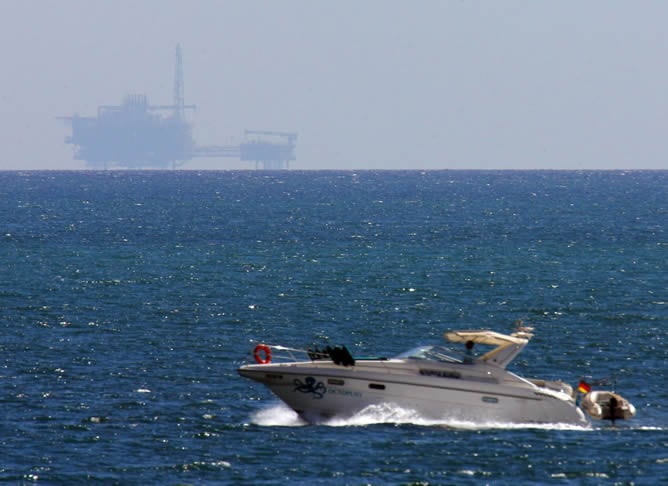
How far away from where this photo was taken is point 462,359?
4175 cm

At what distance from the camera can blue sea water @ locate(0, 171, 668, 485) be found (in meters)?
36.9

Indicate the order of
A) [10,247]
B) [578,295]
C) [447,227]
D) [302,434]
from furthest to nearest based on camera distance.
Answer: [447,227] < [10,247] < [578,295] < [302,434]

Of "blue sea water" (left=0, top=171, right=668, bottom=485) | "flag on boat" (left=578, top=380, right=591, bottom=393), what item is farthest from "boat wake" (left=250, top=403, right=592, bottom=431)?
"flag on boat" (left=578, top=380, right=591, bottom=393)

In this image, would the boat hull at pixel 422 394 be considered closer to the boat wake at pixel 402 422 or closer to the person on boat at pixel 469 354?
the boat wake at pixel 402 422

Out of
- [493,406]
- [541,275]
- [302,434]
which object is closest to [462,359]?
[493,406]

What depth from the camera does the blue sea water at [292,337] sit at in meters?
36.9

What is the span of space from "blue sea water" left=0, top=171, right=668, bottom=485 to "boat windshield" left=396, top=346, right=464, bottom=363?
5.67 ft

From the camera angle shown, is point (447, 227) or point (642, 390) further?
point (447, 227)

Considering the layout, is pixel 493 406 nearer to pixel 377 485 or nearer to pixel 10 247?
pixel 377 485

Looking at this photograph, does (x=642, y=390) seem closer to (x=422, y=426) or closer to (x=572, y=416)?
(x=572, y=416)

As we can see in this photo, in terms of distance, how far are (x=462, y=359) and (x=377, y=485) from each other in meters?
8.15

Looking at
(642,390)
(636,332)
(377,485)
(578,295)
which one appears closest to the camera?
(377,485)

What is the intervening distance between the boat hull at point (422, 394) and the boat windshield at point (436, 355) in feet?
1.48

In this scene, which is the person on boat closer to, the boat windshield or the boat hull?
the boat windshield
